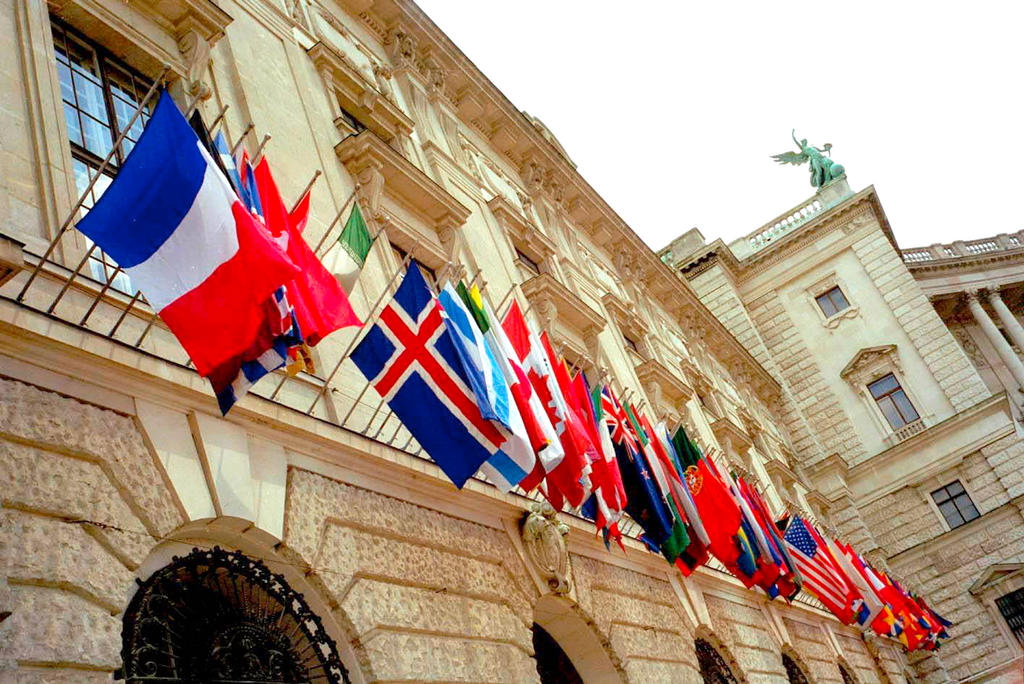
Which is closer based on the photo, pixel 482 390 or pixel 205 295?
pixel 205 295

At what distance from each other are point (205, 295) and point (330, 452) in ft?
8.89

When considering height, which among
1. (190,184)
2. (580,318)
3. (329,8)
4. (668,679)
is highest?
(329,8)

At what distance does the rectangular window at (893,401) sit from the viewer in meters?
36.7

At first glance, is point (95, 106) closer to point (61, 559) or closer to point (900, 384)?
point (61, 559)

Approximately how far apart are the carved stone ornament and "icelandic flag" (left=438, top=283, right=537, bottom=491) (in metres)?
2.26

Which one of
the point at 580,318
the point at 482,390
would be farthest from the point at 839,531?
the point at 482,390

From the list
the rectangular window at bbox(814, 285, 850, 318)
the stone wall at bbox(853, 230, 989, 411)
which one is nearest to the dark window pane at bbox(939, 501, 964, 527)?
the stone wall at bbox(853, 230, 989, 411)

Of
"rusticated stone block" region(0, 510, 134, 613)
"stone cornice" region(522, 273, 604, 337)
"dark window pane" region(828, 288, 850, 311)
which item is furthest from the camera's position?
"dark window pane" region(828, 288, 850, 311)

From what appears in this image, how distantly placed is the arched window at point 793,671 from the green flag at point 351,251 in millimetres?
14765

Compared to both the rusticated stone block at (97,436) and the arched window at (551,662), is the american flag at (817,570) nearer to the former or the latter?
the arched window at (551,662)

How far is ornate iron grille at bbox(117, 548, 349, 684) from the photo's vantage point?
6191mm

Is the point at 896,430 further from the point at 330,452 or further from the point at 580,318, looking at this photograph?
the point at 330,452

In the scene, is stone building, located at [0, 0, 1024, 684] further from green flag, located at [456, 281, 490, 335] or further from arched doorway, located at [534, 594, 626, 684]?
green flag, located at [456, 281, 490, 335]

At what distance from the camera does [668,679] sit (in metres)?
13.0
